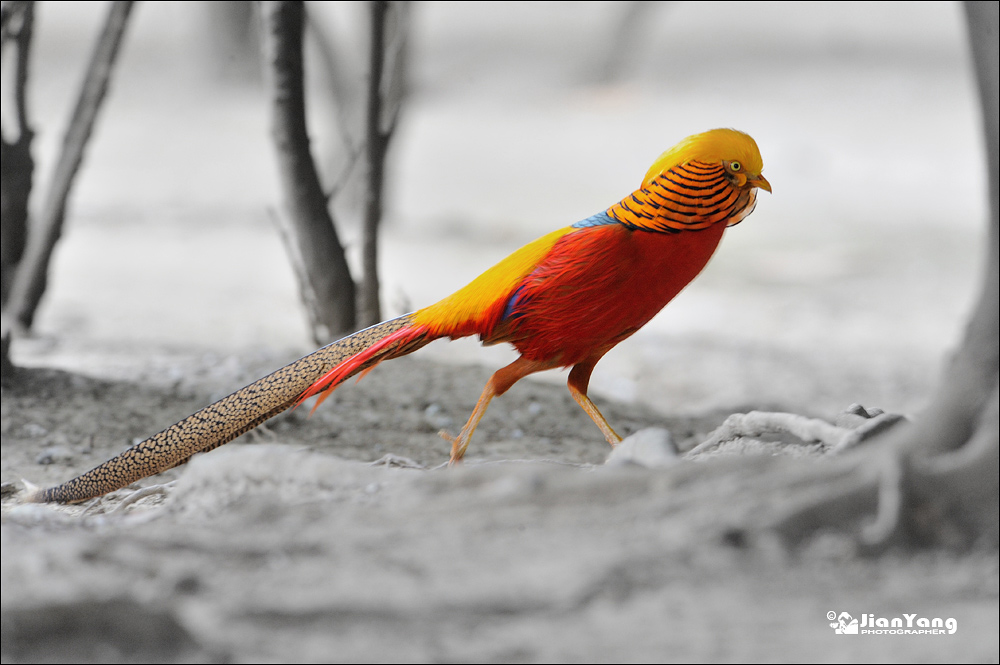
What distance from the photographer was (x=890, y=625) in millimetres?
1800

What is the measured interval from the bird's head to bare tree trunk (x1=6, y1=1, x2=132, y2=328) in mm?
3174

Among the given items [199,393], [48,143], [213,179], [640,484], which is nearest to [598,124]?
[213,179]

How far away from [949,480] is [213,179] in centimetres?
1152

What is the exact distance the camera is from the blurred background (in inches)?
254

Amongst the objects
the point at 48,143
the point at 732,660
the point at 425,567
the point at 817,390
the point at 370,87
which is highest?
the point at 48,143

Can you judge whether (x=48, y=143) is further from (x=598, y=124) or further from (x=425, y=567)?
(x=425, y=567)

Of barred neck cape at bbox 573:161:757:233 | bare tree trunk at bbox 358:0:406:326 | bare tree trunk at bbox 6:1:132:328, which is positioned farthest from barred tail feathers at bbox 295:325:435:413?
bare tree trunk at bbox 6:1:132:328

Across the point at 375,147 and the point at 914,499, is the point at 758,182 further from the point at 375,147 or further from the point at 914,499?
the point at 375,147

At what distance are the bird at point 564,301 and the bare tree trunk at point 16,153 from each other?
1.99 meters

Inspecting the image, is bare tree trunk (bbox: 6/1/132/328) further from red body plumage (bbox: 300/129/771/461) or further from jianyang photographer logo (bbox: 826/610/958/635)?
jianyang photographer logo (bbox: 826/610/958/635)

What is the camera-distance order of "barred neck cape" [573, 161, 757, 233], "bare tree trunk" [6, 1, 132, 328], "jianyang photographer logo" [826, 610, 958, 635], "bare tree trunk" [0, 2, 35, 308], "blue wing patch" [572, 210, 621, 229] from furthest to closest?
"bare tree trunk" [6, 1, 132, 328] < "bare tree trunk" [0, 2, 35, 308] < "blue wing patch" [572, 210, 621, 229] < "barred neck cape" [573, 161, 757, 233] < "jianyang photographer logo" [826, 610, 958, 635]

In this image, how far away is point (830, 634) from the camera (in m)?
1.76

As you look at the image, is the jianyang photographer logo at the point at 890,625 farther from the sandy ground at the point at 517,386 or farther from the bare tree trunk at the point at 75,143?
the bare tree trunk at the point at 75,143

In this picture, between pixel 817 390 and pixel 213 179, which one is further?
pixel 213 179
